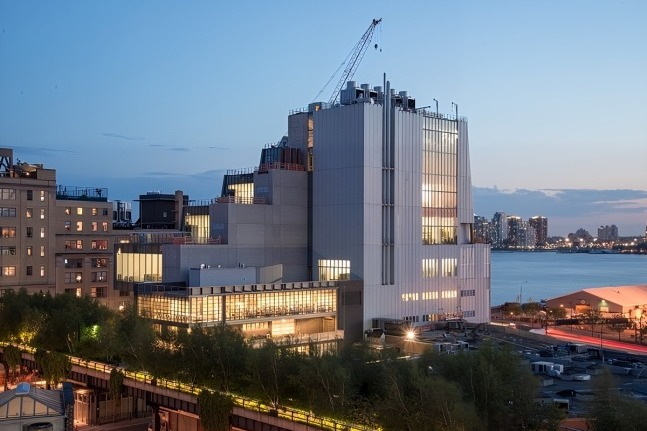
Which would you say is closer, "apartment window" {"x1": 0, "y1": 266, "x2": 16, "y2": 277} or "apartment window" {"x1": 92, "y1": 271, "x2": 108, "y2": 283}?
"apartment window" {"x1": 0, "y1": 266, "x2": 16, "y2": 277}

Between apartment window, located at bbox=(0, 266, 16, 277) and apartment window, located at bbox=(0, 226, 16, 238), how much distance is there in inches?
171

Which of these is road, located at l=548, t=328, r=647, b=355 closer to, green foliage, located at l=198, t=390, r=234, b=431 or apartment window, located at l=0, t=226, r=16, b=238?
green foliage, located at l=198, t=390, r=234, b=431

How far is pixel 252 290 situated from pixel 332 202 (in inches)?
701

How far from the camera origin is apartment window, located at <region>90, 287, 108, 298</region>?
114956 mm

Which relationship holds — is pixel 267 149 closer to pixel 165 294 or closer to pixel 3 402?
pixel 165 294

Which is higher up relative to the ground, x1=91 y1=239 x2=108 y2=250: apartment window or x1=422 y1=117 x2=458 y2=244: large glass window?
x1=422 y1=117 x2=458 y2=244: large glass window

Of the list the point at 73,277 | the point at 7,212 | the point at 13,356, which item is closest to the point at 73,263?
the point at 73,277

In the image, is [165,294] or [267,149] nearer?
[165,294]

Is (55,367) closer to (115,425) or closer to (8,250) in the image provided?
(115,425)

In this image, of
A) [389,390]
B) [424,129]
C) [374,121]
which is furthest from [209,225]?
[389,390]

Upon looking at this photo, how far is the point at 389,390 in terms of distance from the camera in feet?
131

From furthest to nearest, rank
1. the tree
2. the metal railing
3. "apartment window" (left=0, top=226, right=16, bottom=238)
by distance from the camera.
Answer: "apartment window" (left=0, top=226, right=16, bottom=238) < the tree < the metal railing

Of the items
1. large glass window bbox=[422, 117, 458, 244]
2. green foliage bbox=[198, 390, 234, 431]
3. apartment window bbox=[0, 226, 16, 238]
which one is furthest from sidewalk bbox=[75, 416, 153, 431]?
apartment window bbox=[0, 226, 16, 238]

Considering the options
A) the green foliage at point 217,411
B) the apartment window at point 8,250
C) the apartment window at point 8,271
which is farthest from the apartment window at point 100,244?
the green foliage at point 217,411
